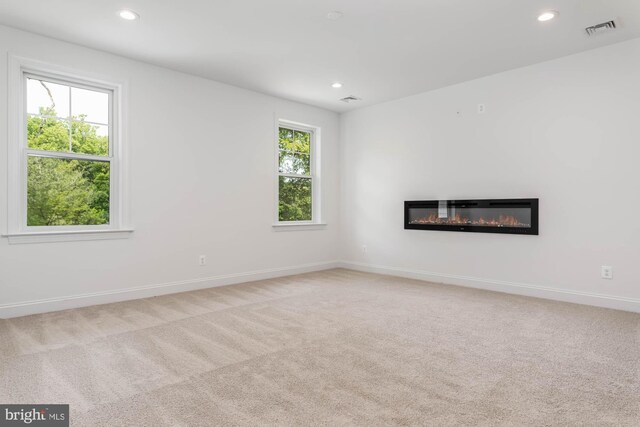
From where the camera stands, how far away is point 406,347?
2.64m

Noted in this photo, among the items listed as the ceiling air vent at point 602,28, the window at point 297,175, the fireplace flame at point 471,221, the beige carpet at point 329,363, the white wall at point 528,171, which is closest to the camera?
the beige carpet at point 329,363

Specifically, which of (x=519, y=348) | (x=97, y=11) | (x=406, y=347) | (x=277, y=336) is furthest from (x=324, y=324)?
(x=97, y=11)

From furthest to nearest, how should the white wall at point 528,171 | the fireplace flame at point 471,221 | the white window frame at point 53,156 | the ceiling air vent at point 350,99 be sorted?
the ceiling air vent at point 350,99
the fireplace flame at point 471,221
the white wall at point 528,171
the white window frame at point 53,156

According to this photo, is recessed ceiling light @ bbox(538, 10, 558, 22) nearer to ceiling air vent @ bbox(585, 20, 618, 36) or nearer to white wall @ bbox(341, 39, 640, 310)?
ceiling air vent @ bbox(585, 20, 618, 36)

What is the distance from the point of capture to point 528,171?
427 cm

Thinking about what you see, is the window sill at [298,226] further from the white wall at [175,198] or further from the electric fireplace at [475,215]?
the electric fireplace at [475,215]

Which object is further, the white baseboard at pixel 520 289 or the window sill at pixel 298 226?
the window sill at pixel 298 226

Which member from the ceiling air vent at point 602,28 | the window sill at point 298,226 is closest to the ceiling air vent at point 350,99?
the window sill at point 298,226

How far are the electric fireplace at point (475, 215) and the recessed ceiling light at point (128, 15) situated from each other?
3.88 m

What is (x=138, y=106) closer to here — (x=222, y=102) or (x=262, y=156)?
(x=222, y=102)

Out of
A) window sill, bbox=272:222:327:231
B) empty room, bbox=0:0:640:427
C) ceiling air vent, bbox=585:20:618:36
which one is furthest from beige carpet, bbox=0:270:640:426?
ceiling air vent, bbox=585:20:618:36

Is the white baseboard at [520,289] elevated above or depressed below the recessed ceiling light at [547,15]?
below

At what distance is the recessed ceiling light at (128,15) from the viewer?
3.07 metres

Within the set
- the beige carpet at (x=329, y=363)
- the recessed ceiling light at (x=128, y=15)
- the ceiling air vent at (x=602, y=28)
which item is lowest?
the beige carpet at (x=329, y=363)
